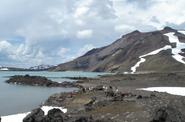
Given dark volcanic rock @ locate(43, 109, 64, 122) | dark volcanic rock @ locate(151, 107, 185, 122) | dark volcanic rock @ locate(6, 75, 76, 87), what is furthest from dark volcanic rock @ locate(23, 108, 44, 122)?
dark volcanic rock @ locate(6, 75, 76, 87)

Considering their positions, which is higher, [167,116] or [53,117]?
[167,116]

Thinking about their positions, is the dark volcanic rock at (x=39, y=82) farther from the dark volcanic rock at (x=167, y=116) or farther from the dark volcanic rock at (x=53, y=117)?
the dark volcanic rock at (x=167, y=116)

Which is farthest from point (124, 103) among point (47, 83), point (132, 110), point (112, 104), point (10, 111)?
point (47, 83)

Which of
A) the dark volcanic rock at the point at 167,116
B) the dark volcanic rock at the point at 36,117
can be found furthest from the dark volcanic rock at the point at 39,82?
the dark volcanic rock at the point at 167,116

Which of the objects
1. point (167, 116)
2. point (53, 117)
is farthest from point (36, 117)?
point (167, 116)

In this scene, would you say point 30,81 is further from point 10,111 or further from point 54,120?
point 54,120

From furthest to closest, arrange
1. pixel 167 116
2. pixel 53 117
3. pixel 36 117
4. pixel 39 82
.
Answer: pixel 39 82
pixel 36 117
pixel 53 117
pixel 167 116

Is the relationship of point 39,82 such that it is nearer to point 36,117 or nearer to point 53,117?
point 36,117

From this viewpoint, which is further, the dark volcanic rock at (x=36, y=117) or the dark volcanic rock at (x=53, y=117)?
the dark volcanic rock at (x=36, y=117)

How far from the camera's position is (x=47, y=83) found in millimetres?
114562

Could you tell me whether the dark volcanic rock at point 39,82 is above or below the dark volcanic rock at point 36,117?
above

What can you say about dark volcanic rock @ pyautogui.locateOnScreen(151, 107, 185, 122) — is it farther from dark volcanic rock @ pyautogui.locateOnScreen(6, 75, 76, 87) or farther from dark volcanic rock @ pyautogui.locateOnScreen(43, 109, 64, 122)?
dark volcanic rock @ pyautogui.locateOnScreen(6, 75, 76, 87)

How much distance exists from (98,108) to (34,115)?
12988 millimetres

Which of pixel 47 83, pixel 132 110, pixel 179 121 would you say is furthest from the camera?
pixel 47 83
